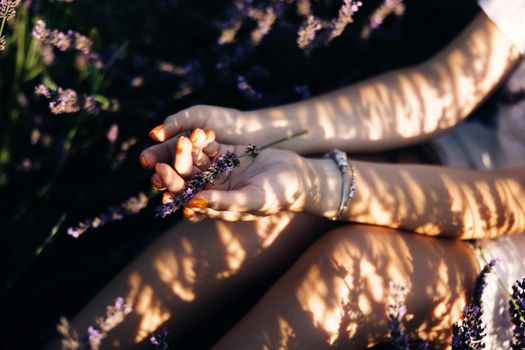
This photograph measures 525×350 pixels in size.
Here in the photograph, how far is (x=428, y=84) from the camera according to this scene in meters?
1.54

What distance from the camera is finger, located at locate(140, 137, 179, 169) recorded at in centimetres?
115

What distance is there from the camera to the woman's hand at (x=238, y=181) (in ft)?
3.39

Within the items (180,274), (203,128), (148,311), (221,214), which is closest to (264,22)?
(203,128)

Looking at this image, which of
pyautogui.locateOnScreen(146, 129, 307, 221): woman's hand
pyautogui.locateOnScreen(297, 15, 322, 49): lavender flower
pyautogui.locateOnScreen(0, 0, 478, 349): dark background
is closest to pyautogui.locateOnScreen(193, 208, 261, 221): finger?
pyautogui.locateOnScreen(146, 129, 307, 221): woman's hand

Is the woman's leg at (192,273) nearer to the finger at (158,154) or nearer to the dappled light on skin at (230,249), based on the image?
the dappled light on skin at (230,249)

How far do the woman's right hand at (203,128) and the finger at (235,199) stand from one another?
0.21m

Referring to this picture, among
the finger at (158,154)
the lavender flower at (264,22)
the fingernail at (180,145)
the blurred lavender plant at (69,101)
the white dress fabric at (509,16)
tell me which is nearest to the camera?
the fingernail at (180,145)

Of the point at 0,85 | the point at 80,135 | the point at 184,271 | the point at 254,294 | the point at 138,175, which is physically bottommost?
the point at 254,294

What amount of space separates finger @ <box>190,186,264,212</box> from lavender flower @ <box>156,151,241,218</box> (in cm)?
2

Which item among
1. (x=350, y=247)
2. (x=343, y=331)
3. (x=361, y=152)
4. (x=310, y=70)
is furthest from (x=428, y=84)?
(x=343, y=331)

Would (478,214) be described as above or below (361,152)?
below

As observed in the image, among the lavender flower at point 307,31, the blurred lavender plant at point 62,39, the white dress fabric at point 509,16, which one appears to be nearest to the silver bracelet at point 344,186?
the lavender flower at point 307,31

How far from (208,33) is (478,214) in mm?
1161

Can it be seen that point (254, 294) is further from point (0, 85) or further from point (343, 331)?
point (0, 85)
